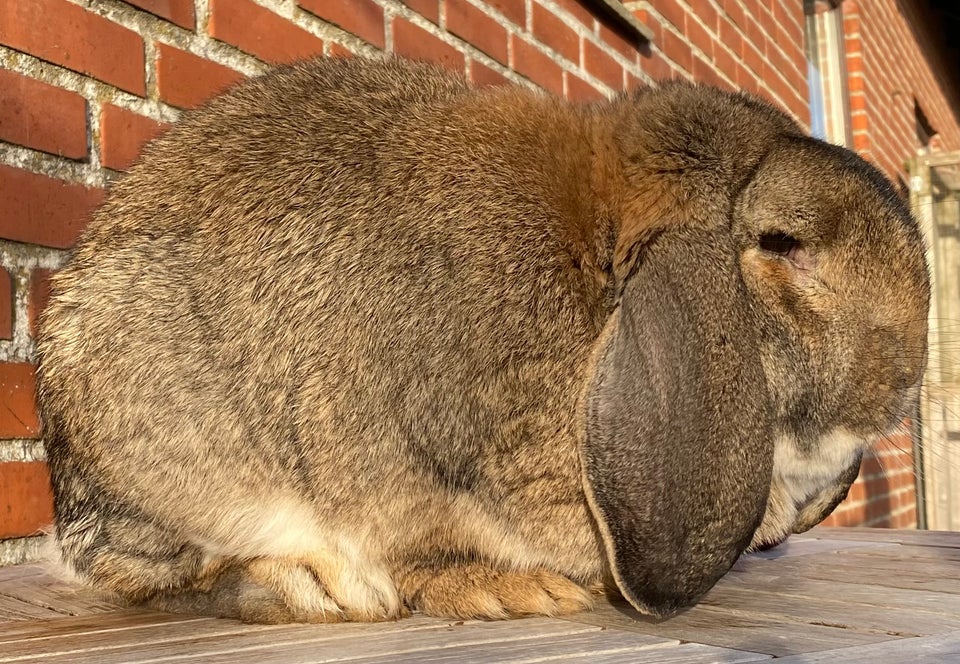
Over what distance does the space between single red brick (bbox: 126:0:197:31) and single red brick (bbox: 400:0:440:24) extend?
0.80 m

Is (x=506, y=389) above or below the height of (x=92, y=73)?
below

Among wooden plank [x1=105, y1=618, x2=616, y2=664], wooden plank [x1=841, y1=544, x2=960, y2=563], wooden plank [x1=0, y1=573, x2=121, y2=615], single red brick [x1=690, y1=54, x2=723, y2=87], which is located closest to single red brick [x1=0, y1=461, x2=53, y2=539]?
wooden plank [x1=0, y1=573, x2=121, y2=615]

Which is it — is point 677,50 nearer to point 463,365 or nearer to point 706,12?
point 706,12

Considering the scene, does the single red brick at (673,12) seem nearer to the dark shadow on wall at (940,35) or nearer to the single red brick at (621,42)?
the single red brick at (621,42)

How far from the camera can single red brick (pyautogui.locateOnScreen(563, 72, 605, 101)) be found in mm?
3760

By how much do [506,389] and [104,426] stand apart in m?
0.65

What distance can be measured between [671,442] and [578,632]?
1.01ft

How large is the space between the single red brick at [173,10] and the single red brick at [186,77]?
62 millimetres

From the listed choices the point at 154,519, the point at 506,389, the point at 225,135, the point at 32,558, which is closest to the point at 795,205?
the point at 506,389

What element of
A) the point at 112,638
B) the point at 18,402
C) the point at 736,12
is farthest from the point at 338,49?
the point at 736,12

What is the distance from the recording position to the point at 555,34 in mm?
3678

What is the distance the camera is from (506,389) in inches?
64.9

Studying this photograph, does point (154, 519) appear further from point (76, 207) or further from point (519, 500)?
point (76, 207)

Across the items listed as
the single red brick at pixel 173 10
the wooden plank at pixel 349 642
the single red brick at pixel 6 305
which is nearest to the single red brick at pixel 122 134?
the single red brick at pixel 173 10
